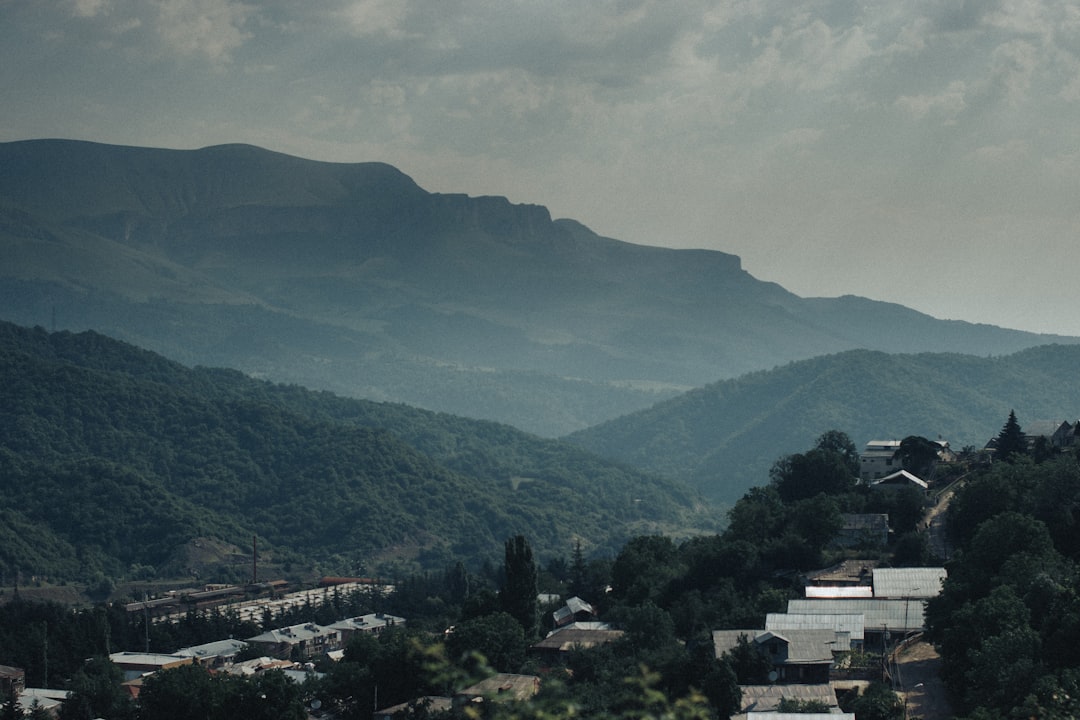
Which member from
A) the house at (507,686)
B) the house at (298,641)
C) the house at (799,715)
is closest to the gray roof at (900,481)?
the house at (507,686)

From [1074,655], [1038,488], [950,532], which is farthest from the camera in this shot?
[950,532]

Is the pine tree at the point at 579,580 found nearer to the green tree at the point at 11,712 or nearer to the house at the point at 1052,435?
the house at the point at 1052,435

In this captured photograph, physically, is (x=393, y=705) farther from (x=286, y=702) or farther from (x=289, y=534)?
(x=289, y=534)

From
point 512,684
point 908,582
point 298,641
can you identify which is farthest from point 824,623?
point 298,641

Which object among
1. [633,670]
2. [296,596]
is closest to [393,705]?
[633,670]

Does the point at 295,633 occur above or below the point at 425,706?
below

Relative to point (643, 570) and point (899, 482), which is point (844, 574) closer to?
point (643, 570)
